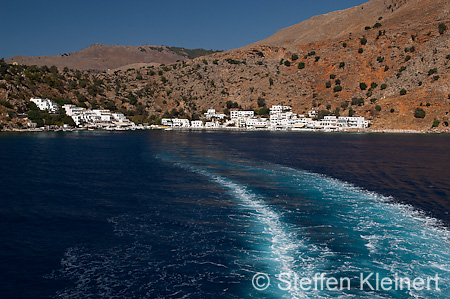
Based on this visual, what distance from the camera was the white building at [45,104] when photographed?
136 m

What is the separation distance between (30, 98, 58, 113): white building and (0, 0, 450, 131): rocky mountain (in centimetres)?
476

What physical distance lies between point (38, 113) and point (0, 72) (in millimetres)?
29780

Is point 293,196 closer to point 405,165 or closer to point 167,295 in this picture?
point 167,295

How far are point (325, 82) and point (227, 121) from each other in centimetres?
5267

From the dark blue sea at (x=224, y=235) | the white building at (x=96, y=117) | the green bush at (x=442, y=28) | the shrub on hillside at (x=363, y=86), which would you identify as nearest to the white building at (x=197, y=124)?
the white building at (x=96, y=117)

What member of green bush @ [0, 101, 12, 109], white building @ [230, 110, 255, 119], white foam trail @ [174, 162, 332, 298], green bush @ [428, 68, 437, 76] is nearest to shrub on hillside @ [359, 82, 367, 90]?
green bush @ [428, 68, 437, 76]

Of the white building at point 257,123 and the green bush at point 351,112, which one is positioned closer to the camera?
the green bush at point 351,112

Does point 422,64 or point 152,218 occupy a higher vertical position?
point 422,64

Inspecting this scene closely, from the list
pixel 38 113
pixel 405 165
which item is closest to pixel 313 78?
pixel 38 113

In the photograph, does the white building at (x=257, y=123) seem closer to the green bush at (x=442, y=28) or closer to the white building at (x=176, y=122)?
the white building at (x=176, y=122)

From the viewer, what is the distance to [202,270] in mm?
15859

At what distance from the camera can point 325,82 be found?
17250cm

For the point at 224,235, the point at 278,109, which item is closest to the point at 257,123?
the point at 278,109

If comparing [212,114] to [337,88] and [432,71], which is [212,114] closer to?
[337,88]
